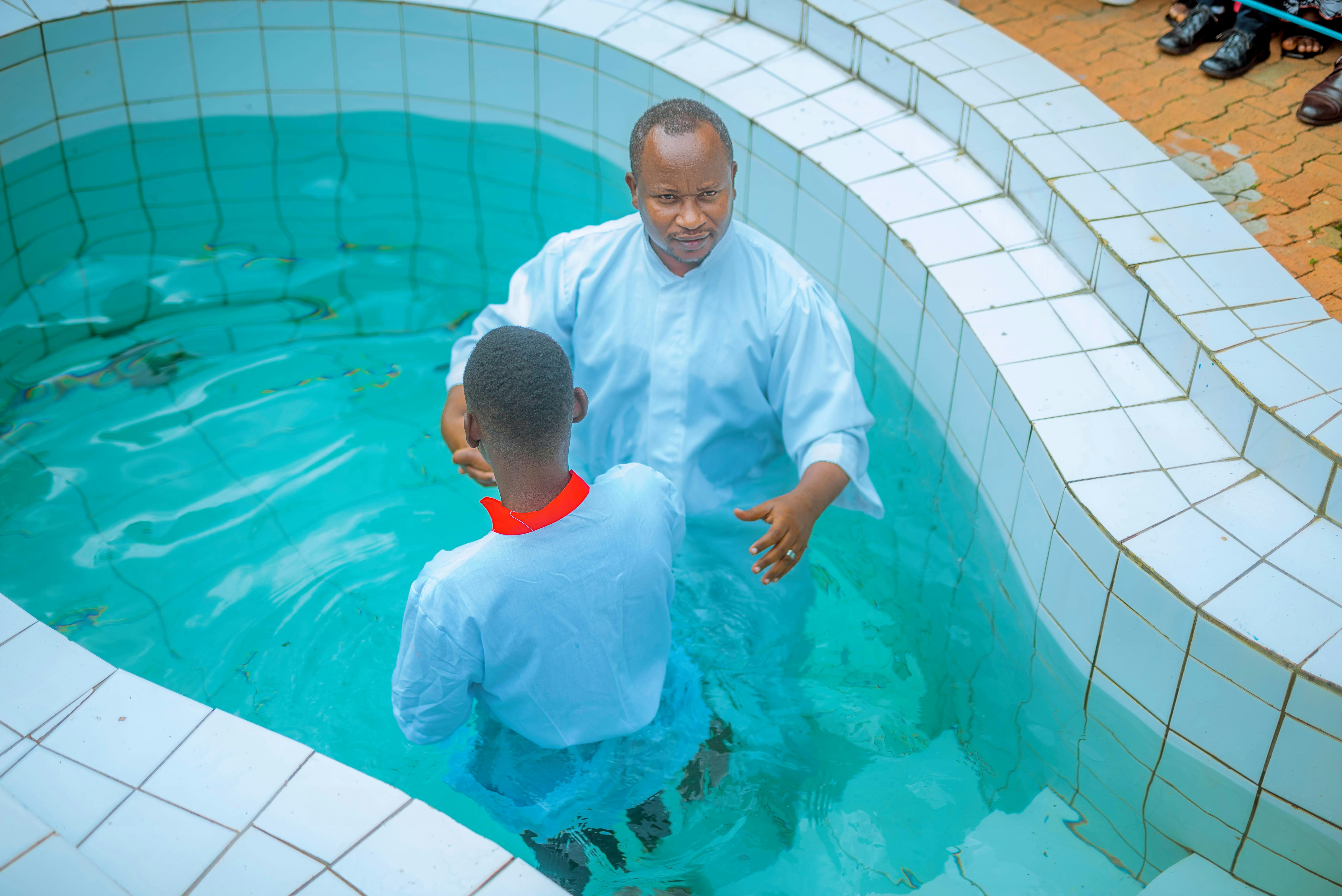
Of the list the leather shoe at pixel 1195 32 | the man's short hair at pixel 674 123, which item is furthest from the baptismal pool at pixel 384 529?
the leather shoe at pixel 1195 32

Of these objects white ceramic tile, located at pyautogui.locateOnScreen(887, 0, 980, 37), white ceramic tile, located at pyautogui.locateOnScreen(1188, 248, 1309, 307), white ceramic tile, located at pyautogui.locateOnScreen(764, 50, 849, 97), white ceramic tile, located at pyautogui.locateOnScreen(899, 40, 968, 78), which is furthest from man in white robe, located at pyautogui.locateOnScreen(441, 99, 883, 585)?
white ceramic tile, located at pyautogui.locateOnScreen(887, 0, 980, 37)

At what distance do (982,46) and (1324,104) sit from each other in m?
1.19

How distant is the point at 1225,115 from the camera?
387 cm

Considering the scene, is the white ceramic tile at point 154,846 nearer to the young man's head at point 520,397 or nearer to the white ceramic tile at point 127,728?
the white ceramic tile at point 127,728

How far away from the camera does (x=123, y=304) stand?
410 centimetres

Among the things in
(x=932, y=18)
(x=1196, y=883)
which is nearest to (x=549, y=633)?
(x=1196, y=883)

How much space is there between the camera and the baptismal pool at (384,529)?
251 cm

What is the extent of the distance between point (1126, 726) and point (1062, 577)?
356mm

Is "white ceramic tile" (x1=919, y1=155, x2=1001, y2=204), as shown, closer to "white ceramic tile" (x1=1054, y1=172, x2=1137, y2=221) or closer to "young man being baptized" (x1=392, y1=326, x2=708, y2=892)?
"white ceramic tile" (x1=1054, y1=172, x2=1137, y2=221)

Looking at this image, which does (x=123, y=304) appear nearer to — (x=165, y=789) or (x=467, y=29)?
(x=467, y=29)

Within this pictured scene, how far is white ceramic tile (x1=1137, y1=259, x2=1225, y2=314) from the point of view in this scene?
268 cm

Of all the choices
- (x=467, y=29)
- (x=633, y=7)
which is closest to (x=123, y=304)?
(x=467, y=29)

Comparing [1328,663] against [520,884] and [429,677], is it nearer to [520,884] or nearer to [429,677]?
[520,884]

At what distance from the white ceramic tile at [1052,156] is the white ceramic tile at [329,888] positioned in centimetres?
265
